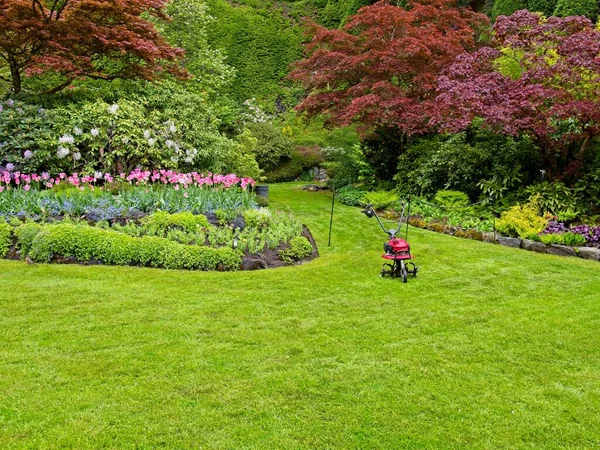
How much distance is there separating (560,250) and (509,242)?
83 cm

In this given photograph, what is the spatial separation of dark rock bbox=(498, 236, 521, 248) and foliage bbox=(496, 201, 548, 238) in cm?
21

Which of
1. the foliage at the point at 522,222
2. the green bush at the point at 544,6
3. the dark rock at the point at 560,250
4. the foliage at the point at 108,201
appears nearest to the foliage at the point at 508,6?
the green bush at the point at 544,6

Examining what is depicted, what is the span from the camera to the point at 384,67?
1183 cm

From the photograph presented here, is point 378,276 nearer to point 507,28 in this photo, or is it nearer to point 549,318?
point 549,318

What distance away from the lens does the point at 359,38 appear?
12828 mm

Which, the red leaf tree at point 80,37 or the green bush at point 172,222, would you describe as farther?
the red leaf tree at point 80,37

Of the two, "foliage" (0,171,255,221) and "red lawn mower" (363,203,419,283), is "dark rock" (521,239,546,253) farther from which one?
"foliage" (0,171,255,221)

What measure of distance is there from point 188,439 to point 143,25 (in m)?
10.0

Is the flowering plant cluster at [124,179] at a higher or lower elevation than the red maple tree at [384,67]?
lower

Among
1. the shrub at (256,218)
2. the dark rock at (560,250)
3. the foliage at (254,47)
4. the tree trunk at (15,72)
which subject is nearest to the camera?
the dark rock at (560,250)

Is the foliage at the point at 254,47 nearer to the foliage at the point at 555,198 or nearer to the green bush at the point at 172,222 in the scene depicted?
the foliage at the point at 555,198

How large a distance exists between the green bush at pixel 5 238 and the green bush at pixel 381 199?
7.68 meters

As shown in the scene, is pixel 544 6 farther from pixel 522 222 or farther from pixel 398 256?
pixel 398 256

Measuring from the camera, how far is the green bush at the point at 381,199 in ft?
38.3
